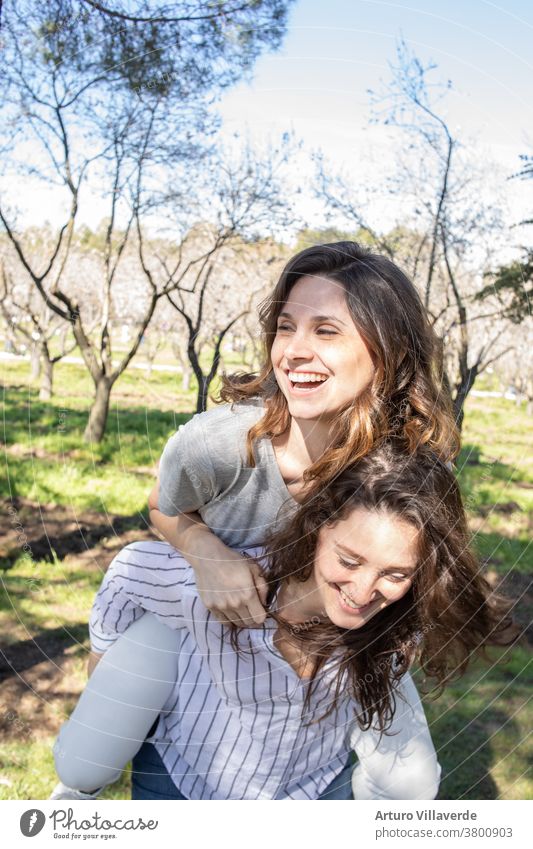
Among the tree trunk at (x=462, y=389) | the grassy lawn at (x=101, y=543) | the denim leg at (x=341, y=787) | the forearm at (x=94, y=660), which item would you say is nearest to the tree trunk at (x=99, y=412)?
the grassy lawn at (x=101, y=543)

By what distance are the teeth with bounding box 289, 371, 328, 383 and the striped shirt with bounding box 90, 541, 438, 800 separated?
25 centimetres

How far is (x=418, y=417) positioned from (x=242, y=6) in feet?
1.45

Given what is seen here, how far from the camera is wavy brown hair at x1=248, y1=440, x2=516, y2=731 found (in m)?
0.75

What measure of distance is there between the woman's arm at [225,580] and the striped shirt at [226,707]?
0.03 m

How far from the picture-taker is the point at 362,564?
749 mm

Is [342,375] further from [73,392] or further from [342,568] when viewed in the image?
[73,392]

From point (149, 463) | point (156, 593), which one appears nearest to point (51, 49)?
point (149, 463)

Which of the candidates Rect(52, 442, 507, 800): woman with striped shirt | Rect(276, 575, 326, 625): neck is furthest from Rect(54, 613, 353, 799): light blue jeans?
Rect(276, 575, 326, 625): neck

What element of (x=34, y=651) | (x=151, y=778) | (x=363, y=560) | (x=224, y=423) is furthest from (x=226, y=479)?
(x=34, y=651)

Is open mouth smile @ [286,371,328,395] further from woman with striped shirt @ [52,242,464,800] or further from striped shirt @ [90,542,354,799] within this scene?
striped shirt @ [90,542,354,799]

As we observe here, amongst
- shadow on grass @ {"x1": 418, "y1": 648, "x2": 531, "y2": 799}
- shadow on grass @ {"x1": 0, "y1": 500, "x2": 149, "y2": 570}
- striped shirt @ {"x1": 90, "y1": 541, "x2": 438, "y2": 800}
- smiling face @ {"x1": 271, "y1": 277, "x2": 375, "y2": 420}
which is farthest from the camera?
shadow on grass @ {"x1": 418, "y1": 648, "x2": 531, "y2": 799}

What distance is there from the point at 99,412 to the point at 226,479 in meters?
0.15

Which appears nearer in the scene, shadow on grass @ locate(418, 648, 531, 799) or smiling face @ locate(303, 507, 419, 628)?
smiling face @ locate(303, 507, 419, 628)

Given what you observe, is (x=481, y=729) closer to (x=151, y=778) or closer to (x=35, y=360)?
(x=151, y=778)
